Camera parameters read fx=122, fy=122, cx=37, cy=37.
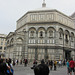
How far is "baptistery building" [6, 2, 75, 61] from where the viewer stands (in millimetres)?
32594

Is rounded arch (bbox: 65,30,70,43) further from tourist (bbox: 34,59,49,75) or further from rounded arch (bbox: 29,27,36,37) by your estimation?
tourist (bbox: 34,59,49,75)

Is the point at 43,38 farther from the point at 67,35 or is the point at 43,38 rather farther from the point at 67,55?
the point at 67,55

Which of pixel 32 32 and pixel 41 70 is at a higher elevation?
pixel 32 32

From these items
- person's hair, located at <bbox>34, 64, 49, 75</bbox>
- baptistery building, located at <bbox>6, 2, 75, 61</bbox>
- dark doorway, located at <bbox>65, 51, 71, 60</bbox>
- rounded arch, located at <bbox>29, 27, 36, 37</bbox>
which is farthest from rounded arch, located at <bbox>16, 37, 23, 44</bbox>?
person's hair, located at <bbox>34, 64, 49, 75</bbox>

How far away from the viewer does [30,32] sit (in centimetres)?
3484

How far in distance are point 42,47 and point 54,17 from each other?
8.98 meters


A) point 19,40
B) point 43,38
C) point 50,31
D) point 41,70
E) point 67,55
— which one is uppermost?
point 50,31

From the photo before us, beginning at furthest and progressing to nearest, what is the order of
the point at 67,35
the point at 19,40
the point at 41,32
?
the point at 67,35 → the point at 19,40 → the point at 41,32

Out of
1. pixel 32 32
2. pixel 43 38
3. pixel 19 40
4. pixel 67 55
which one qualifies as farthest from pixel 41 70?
pixel 67 55

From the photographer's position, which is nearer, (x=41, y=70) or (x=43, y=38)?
(x=41, y=70)

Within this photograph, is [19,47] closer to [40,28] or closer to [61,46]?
[40,28]

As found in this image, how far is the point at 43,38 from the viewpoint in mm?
33594

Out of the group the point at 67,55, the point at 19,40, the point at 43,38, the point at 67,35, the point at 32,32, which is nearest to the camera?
the point at 43,38

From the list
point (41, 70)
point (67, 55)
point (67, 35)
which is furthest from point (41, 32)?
point (41, 70)
